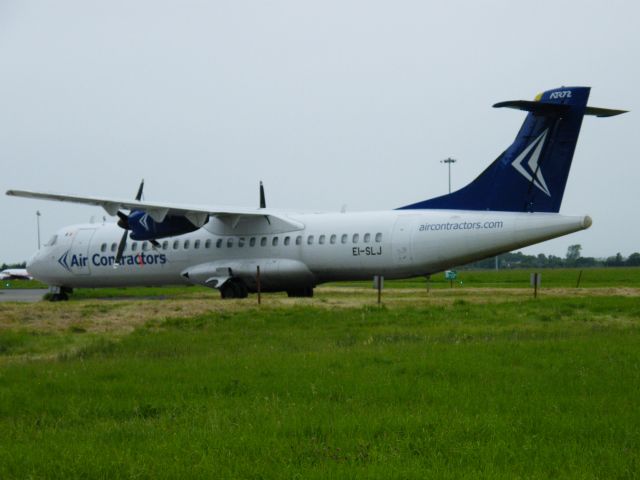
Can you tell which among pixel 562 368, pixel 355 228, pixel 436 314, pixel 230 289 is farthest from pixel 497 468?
pixel 230 289

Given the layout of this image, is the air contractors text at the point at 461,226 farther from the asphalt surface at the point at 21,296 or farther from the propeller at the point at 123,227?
the asphalt surface at the point at 21,296

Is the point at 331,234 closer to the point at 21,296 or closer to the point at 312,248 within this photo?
the point at 312,248

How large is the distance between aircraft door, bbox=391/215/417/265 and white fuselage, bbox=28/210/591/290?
0.11 feet

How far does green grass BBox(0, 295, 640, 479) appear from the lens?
602cm

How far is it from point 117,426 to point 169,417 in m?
0.55

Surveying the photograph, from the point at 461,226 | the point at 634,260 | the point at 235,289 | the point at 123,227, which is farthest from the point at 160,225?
the point at 634,260

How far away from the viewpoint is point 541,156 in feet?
78.3

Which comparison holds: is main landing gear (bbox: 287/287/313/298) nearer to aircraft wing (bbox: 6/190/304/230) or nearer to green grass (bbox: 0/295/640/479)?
aircraft wing (bbox: 6/190/304/230)

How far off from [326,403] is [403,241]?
59.6ft

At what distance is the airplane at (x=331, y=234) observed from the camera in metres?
23.7

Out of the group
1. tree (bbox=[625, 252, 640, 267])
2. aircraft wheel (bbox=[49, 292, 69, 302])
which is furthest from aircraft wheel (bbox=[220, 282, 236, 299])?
tree (bbox=[625, 252, 640, 267])

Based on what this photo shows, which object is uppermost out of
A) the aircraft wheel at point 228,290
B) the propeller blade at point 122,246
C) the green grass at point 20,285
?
the propeller blade at point 122,246

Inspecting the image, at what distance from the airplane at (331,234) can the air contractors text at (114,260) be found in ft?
0.13

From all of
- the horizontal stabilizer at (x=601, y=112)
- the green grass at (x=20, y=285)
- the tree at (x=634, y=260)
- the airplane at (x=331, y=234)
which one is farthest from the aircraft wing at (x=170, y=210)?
the tree at (x=634, y=260)
